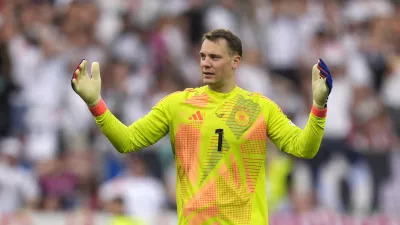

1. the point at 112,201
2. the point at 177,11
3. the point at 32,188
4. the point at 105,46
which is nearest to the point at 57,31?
the point at 105,46

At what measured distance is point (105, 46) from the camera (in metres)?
16.5

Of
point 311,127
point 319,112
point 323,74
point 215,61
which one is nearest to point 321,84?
point 323,74

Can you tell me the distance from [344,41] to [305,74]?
1251 mm

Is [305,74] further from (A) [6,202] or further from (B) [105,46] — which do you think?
(A) [6,202]

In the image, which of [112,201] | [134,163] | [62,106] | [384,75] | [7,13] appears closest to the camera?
[112,201]

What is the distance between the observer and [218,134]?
782 cm

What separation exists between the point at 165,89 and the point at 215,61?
318 inches

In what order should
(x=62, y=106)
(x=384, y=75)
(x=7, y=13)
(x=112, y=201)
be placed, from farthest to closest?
1. (x=384, y=75)
2. (x=7, y=13)
3. (x=62, y=106)
4. (x=112, y=201)

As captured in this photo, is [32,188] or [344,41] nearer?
[32,188]

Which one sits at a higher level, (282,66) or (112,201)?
(282,66)

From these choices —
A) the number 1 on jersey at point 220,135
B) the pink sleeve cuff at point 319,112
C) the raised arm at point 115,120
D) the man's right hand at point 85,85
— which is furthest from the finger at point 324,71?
the man's right hand at point 85,85

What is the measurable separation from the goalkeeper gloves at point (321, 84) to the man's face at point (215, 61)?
0.70 meters

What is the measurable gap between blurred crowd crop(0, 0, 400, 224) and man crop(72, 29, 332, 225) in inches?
190

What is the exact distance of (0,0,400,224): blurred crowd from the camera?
1426 centimetres
